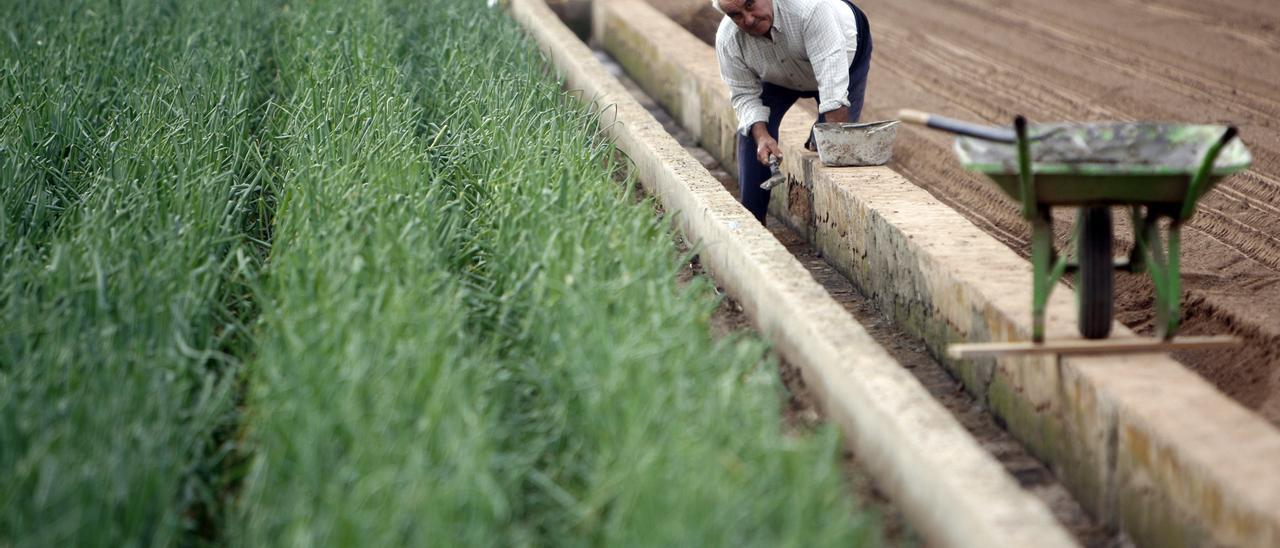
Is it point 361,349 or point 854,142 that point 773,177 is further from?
point 361,349

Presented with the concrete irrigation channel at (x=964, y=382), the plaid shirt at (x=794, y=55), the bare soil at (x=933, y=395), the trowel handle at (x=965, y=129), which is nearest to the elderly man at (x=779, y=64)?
the plaid shirt at (x=794, y=55)

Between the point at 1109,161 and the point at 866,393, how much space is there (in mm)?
965

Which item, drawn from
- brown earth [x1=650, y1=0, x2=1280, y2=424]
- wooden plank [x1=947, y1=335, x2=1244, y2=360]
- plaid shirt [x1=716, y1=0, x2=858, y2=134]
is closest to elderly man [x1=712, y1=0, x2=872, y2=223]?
plaid shirt [x1=716, y1=0, x2=858, y2=134]

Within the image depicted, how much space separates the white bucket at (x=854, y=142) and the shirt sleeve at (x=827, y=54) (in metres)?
0.08

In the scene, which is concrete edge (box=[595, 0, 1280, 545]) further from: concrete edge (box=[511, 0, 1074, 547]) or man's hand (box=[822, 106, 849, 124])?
concrete edge (box=[511, 0, 1074, 547])

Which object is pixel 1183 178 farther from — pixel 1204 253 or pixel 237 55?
pixel 237 55

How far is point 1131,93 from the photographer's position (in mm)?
7441

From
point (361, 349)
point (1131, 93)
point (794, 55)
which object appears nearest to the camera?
point (361, 349)

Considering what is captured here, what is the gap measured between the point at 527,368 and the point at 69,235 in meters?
1.61

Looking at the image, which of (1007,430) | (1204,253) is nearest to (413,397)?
(1007,430)

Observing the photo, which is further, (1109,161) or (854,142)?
(854,142)

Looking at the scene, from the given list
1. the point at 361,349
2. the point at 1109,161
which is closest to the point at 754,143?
the point at 1109,161

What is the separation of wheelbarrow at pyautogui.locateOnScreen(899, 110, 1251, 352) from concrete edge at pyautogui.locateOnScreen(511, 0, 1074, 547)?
480 mm

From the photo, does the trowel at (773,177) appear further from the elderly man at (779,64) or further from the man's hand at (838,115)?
the man's hand at (838,115)
